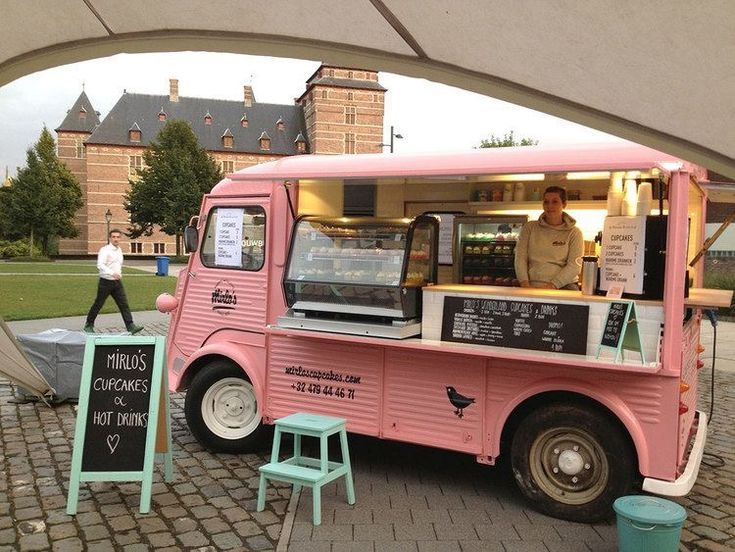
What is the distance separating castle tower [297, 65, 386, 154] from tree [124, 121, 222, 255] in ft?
73.1

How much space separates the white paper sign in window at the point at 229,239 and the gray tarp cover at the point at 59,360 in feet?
8.46

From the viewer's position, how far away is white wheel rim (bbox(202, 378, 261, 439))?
601 centimetres

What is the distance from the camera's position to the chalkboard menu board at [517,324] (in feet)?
15.1

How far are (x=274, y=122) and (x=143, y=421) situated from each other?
84167 millimetres

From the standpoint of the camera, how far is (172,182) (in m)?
58.5

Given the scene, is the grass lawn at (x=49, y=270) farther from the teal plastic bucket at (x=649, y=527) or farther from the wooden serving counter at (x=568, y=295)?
the teal plastic bucket at (x=649, y=527)

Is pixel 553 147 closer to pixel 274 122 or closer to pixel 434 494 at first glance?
pixel 434 494

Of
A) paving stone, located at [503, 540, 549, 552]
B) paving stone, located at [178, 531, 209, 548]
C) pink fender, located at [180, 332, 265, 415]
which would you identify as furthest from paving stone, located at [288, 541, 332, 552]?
pink fender, located at [180, 332, 265, 415]

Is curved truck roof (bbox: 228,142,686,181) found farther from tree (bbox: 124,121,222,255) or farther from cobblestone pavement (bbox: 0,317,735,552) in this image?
tree (bbox: 124,121,222,255)

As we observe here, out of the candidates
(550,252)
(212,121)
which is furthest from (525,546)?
(212,121)

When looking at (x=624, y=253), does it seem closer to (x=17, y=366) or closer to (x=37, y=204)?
(x=17, y=366)

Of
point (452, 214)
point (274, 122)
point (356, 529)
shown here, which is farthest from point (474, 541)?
point (274, 122)

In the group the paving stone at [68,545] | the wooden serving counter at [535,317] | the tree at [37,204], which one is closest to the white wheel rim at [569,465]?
the wooden serving counter at [535,317]

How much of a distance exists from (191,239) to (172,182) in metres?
55.4
